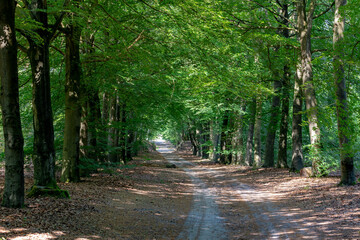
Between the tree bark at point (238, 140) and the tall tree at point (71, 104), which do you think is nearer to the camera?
the tall tree at point (71, 104)

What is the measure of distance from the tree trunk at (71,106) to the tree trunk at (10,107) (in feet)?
16.1

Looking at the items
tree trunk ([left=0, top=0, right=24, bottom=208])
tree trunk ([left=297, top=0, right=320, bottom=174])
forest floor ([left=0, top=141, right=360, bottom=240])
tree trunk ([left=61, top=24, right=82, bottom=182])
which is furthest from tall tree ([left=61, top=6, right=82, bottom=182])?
tree trunk ([left=297, top=0, right=320, bottom=174])

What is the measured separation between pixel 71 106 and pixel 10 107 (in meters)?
5.16

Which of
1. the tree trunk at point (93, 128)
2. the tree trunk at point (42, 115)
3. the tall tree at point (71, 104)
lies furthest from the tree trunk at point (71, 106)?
the tree trunk at point (42, 115)

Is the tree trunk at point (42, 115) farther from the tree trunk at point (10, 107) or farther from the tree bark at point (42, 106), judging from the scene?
the tree trunk at point (10, 107)

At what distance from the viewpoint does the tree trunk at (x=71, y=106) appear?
11.4 m

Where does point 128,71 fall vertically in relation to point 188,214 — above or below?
above

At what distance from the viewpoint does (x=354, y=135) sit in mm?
9680

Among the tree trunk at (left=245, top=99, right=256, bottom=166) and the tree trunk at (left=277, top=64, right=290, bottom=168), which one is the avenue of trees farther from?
the tree trunk at (left=245, top=99, right=256, bottom=166)

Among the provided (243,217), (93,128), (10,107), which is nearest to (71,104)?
(93,128)

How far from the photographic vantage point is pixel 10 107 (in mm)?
6516

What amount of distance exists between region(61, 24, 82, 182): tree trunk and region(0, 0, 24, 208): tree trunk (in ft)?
16.1

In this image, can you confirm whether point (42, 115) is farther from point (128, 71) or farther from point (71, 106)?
point (128, 71)

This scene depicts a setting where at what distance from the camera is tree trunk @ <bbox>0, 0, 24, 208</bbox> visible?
6.39 meters
